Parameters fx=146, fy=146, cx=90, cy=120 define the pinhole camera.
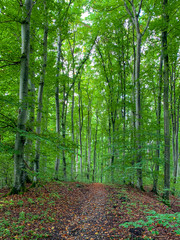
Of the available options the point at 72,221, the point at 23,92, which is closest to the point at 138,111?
the point at 23,92

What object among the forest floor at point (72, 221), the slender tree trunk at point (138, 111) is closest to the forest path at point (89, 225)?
the forest floor at point (72, 221)

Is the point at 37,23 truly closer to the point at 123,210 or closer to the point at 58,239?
the point at 58,239

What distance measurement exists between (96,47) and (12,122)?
12199 millimetres

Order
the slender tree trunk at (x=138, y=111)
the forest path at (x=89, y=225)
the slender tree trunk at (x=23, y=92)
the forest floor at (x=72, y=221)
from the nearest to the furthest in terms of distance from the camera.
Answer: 1. the forest floor at (x=72, y=221)
2. the forest path at (x=89, y=225)
3. the slender tree trunk at (x=23, y=92)
4. the slender tree trunk at (x=138, y=111)

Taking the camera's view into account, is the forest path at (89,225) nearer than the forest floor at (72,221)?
No

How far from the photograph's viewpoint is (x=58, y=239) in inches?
140

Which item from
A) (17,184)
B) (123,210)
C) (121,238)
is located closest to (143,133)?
(123,210)

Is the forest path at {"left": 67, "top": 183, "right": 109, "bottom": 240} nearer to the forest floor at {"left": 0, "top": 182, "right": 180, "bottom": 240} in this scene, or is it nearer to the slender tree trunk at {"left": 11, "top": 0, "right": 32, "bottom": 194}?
the forest floor at {"left": 0, "top": 182, "right": 180, "bottom": 240}

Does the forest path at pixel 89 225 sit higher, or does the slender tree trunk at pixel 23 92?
the slender tree trunk at pixel 23 92

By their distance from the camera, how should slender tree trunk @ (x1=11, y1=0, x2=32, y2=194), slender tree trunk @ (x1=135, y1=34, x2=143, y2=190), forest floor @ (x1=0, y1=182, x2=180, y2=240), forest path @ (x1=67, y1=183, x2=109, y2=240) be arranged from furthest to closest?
slender tree trunk @ (x1=135, y1=34, x2=143, y2=190) → slender tree trunk @ (x1=11, y1=0, x2=32, y2=194) → forest path @ (x1=67, y1=183, x2=109, y2=240) → forest floor @ (x1=0, y1=182, x2=180, y2=240)

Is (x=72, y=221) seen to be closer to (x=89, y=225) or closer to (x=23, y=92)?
(x=89, y=225)

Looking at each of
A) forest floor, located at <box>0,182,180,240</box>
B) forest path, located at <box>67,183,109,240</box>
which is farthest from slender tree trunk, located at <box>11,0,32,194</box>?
forest path, located at <box>67,183,109,240</box>

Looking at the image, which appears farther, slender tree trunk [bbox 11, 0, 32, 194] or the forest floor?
slender tree trunk [bbox 11, 0, 32, 194]

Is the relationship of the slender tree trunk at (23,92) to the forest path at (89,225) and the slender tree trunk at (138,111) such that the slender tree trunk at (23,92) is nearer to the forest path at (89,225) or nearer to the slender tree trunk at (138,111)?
the forest path at (89,225)
